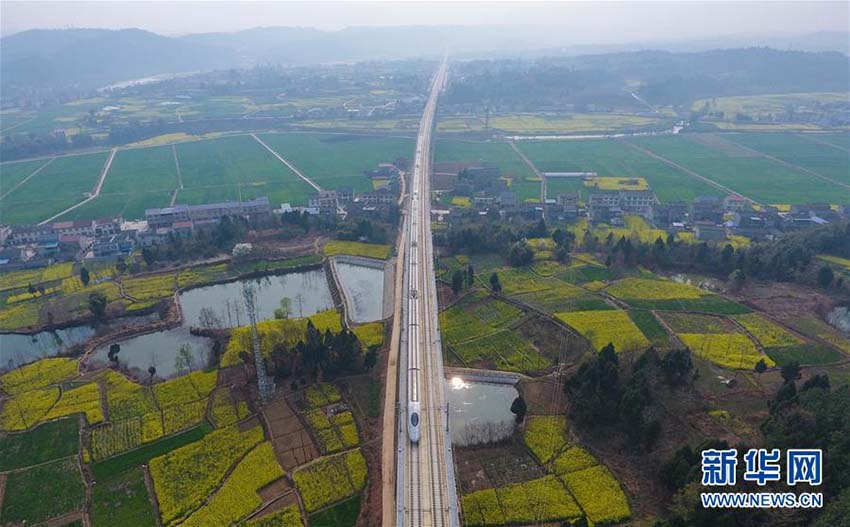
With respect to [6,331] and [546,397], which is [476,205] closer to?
[546,397]

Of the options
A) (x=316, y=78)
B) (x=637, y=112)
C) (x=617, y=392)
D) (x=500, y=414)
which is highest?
(x=316, y=78)

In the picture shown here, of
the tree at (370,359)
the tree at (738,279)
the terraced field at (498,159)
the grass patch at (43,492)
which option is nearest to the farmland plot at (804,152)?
the terraced field at (498,159)

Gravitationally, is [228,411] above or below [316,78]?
below

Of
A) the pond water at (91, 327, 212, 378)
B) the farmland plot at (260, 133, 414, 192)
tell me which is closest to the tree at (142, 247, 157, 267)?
the pond water at (91, 327, 212, 378)

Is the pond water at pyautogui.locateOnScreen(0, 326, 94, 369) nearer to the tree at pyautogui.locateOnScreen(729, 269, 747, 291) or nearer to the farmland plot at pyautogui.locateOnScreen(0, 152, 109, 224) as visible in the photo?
the farmland plot at pyautogui.locateOnScreen(0, 152, 109, 224)

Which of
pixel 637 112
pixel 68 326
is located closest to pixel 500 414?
pixel 68 326

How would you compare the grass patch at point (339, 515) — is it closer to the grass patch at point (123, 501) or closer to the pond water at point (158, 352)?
the grass patch at point (123, 501)

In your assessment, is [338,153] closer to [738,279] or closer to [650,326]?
[650,326]
